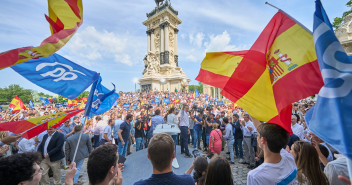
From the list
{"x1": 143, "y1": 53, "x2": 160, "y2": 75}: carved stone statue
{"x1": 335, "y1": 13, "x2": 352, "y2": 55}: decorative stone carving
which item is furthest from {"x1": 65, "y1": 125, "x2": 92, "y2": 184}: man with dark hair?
{"x1": 335, "y1": 13, "x2": 352, "y2": 55}: decorative stone carving

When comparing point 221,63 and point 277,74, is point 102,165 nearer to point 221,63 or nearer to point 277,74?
point 221,63

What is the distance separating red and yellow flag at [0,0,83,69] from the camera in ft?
6.39

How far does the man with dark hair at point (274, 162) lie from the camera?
4.81 ft

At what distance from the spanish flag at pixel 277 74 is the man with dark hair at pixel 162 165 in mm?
1203

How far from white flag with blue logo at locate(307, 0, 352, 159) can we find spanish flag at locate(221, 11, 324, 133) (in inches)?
21.9

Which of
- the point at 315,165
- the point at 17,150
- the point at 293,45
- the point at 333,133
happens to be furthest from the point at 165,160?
the point at 17,150

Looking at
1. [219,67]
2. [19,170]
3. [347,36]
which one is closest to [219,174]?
[219,67]

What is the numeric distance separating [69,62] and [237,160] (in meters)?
6.55

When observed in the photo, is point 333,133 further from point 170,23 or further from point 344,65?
point 170,23

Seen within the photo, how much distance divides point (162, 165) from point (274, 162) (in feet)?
3.74

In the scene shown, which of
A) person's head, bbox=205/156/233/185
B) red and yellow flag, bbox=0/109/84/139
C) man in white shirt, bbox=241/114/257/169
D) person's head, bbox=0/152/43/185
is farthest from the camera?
man in white shirt, bbox=241/114/257/169

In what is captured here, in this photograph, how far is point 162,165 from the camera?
1.50 m

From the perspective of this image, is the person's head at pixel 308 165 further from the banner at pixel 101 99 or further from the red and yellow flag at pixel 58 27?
the banner at pixel 101 99

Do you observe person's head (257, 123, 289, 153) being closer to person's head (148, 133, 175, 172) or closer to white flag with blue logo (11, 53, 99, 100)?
person's head (148, 133, 175, 172)
